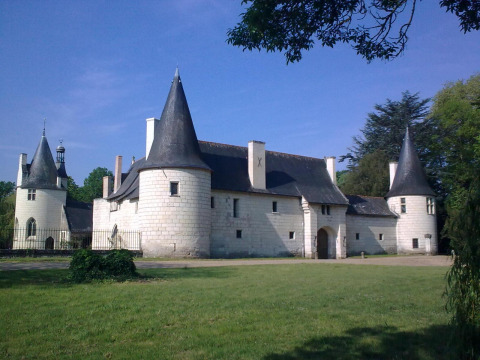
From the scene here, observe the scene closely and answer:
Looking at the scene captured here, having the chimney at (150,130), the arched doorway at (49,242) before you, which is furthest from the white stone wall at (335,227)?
the arched doorway at (49,242)

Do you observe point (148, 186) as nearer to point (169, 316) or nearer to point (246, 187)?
point (246, 187)

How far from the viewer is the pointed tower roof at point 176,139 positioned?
26.8 meters

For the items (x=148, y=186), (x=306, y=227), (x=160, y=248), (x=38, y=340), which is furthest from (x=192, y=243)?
(x=38, y=340)

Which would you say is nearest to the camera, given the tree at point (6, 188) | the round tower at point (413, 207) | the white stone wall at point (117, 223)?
the white stone wall at point (117, 223)

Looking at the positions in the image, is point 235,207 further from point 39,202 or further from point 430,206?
point 39,202

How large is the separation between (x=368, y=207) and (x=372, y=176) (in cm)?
763

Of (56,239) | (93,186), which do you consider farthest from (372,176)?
(93,186)

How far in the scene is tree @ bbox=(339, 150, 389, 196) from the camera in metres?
44.8

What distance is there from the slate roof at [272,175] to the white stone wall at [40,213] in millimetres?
10306

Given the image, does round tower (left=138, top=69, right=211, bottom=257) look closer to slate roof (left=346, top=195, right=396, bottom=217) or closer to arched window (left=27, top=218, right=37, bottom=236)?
slate roof (left=346, top=195, right=396, bottom=217)

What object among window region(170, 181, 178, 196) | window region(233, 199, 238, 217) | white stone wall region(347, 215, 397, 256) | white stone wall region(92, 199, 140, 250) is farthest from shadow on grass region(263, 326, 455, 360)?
white stone wall region(347, 215, 397, 256)

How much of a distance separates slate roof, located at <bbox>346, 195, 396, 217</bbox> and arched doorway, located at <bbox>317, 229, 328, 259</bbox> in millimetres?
2904

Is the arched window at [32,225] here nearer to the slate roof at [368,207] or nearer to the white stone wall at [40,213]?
the white stone wall at [40,213]

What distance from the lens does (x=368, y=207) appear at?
3822cm
